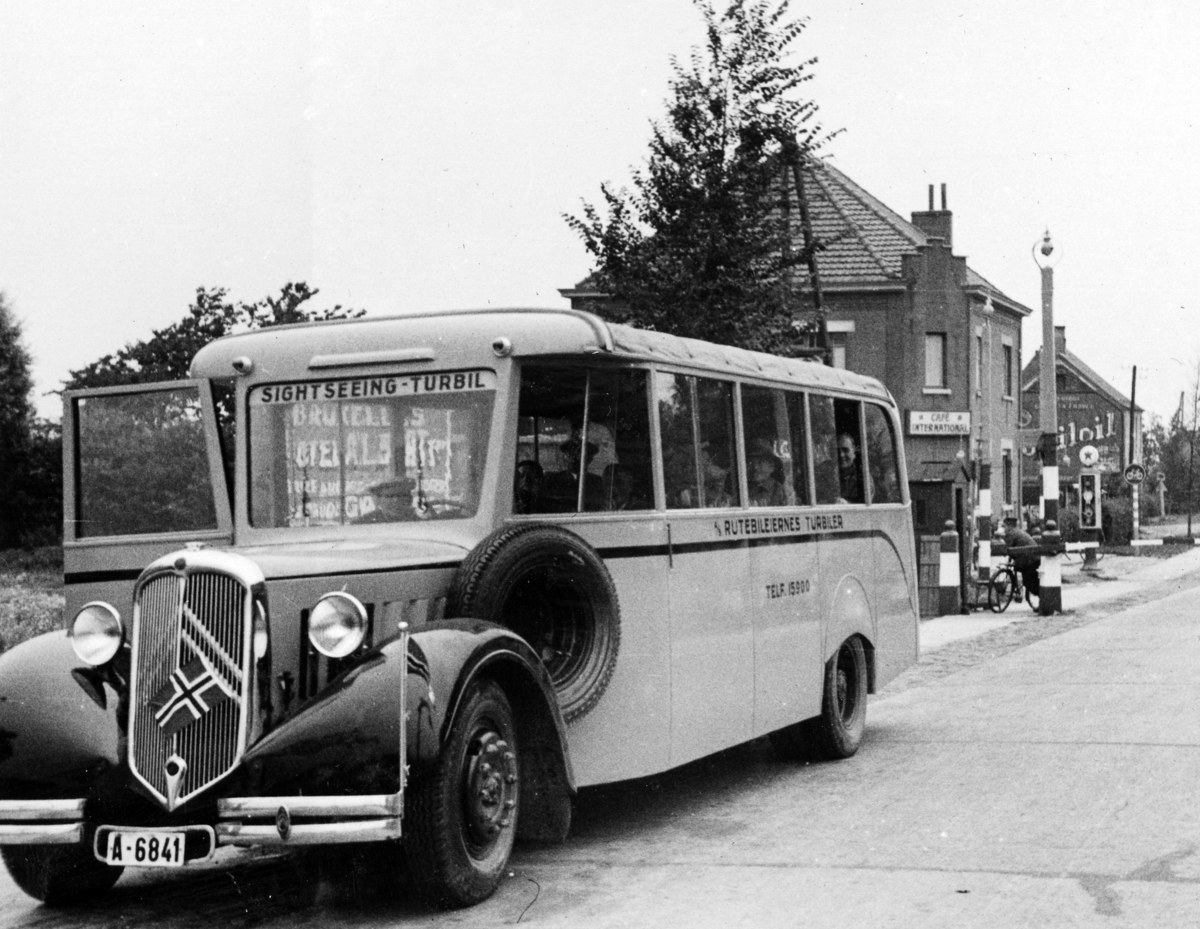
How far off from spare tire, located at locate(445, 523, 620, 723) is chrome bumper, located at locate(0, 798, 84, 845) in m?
1.64

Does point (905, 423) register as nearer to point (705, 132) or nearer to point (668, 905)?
point (705, 132)

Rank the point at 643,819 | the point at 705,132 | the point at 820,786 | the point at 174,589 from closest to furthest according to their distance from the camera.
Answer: the point at 174,589 → the point at 643,819 → the point at 820,786 → the point at 705,132

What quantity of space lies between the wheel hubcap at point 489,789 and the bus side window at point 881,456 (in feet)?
17.3

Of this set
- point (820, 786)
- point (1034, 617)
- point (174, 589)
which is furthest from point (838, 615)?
point (1034, 617)

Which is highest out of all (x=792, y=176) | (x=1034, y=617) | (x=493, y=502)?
(x=792, y=176)

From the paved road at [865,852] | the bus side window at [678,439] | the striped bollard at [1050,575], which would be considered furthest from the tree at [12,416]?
the bus side window at [678,439]

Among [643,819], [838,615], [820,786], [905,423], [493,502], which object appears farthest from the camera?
[905,423]

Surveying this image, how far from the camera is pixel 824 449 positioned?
34.6 ft

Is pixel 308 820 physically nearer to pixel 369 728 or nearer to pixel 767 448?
pixel 369 728

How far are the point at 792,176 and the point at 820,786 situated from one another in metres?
8.85

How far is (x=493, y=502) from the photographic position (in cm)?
738

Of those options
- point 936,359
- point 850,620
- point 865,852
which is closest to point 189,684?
point 865,852

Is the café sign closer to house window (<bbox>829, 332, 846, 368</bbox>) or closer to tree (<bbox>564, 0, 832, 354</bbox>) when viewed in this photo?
house window (<bbox>829, 332, 846, 368</bbox>)

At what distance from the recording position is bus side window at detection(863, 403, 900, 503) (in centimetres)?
1141
